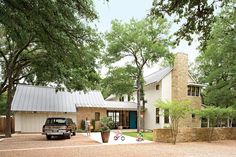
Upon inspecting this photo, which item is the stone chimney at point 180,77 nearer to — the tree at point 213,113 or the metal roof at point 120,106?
the metal roof at point 120,106

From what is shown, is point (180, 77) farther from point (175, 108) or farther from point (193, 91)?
point (175, 108)

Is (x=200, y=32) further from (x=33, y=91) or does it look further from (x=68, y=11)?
(x=33, y=91)

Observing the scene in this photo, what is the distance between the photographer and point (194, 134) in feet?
79.5

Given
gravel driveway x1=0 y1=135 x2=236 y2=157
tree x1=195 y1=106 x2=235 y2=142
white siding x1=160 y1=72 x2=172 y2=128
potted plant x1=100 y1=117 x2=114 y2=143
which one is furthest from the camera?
white siding x1=160 y1=72 x2=172 y2=128

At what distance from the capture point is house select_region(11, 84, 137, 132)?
3194cm

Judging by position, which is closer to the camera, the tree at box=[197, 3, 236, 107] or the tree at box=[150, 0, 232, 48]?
the tree at box=[150, 0, 232, 48]

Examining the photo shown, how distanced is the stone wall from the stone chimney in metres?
9.43

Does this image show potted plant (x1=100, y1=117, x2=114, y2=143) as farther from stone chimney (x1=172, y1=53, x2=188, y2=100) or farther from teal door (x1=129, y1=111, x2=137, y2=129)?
teal door (x1=129, y1=111, x2=137, y2=129)

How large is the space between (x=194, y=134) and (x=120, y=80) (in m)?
12.4

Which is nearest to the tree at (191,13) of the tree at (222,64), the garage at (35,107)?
the tree at (222,64)

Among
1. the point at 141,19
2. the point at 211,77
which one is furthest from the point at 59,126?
the point at 211,77

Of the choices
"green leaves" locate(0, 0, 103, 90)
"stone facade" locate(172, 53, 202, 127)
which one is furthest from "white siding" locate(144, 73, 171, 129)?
"green leaves" locate(0, 0, 103, 90)

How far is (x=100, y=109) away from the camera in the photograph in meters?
35.5

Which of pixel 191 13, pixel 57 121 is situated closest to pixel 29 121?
pixel 57 121
